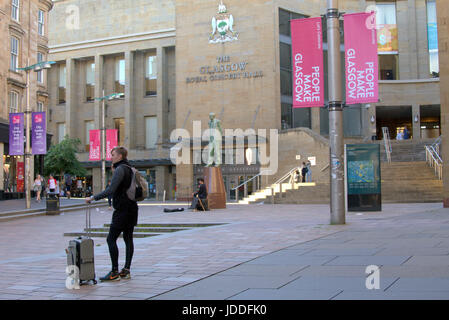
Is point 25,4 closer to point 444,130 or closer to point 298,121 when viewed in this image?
point 298,121

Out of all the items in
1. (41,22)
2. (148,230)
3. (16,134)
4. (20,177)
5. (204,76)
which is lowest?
(148,230)

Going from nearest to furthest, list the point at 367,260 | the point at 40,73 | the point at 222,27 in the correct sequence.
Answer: the point at 367,260, the point at 40,73, the point at 222,27

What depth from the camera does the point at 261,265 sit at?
8195 mm

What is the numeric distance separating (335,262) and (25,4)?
1311 inches

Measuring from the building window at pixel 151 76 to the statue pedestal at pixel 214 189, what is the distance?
95.6ft

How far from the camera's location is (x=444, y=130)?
67.3 feet

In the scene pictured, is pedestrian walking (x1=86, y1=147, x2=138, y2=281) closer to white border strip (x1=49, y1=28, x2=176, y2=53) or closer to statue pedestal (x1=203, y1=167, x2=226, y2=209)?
statue pedestal (x1=203, y1=167, x2=226, y2=209)

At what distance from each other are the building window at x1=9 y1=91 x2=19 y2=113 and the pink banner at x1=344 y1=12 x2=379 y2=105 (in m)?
24.0

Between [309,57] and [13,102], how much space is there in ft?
79.5

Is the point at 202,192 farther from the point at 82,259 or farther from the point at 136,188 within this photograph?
the point at 82,259

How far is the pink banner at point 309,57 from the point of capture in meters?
15.4

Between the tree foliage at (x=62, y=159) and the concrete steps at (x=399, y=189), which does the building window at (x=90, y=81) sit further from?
the concrete steps at (x=399, y=189)

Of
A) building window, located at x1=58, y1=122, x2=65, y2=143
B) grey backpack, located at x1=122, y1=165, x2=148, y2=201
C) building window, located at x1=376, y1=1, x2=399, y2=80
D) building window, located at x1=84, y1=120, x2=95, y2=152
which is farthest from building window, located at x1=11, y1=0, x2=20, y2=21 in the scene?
building window, located at x1=376, y1=1, x2=399, y2=80

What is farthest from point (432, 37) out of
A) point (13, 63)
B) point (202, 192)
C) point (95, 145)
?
point (13, 63)
